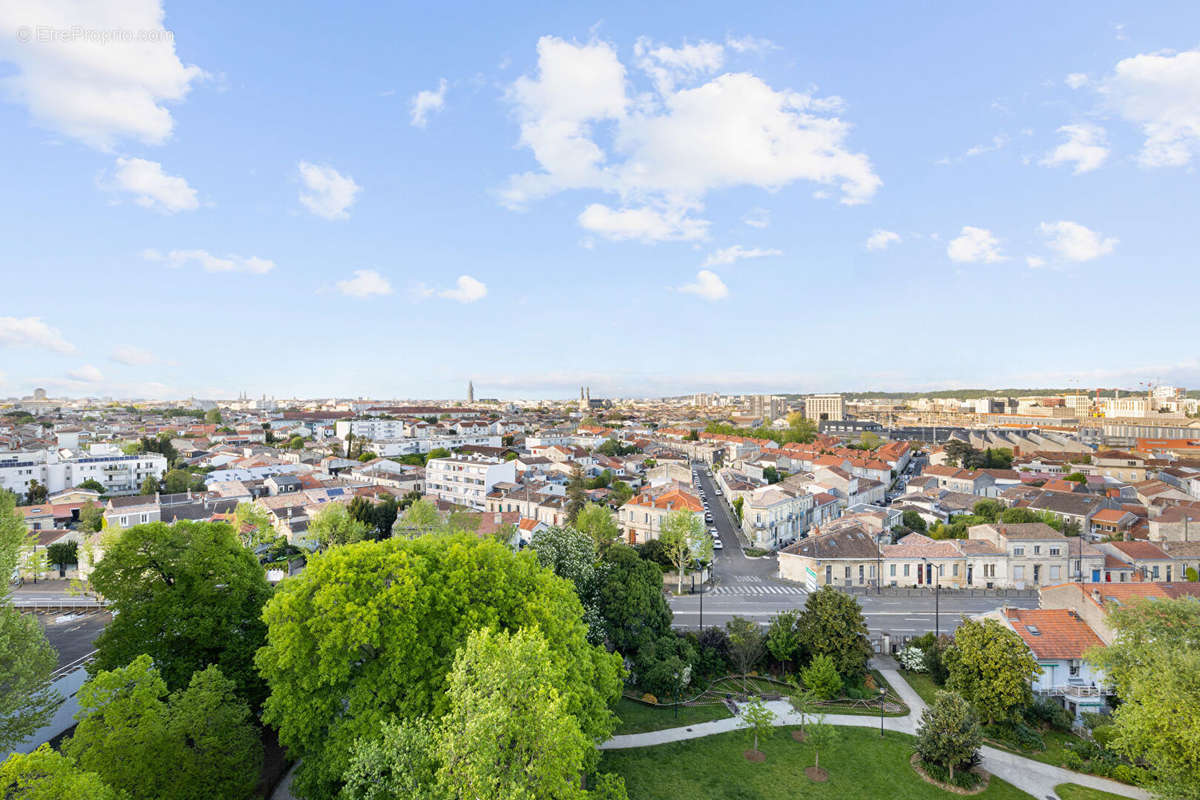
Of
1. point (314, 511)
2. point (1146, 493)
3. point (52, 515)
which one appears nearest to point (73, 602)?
point (314, 511)

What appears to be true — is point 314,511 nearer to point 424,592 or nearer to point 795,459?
point 424,592

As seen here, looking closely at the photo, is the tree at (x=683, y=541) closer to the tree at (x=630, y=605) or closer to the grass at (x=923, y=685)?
the tree at (x=630, y=605)

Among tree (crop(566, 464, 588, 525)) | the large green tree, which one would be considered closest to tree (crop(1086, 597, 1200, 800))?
the large green tree

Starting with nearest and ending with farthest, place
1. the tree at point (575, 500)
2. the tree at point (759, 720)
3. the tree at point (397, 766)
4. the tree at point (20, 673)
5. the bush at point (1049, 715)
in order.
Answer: the tree at point (397, 766) < the tree at point (20, 673) < the tree at point (759, 720) < the bush at point (1049, 715) < the tree at point (575, 500)

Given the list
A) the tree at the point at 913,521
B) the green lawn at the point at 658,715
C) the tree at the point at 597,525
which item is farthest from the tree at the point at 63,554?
the tree at the point at 913,521

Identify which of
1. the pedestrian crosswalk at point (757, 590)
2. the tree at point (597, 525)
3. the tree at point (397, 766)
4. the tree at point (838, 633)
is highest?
the tree at point (397, 766)
